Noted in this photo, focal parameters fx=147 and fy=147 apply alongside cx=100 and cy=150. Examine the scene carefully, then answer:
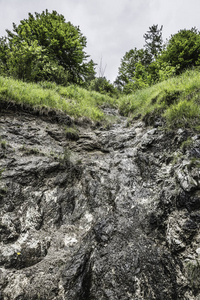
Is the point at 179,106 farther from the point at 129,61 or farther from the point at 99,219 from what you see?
the point at 129,61

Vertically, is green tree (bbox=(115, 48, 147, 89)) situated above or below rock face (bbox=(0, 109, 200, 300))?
above

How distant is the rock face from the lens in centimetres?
198

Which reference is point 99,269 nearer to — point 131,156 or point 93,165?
point 93,165

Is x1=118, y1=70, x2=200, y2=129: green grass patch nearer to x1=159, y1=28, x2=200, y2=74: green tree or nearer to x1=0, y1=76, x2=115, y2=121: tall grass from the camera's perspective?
x1=0, y1=76, x2=115, y2=121: tall grass

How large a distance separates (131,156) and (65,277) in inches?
116

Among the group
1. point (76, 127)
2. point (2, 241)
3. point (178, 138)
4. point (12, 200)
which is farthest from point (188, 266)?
point (76, 127)

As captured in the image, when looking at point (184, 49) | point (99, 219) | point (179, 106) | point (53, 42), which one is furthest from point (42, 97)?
point (184, 49)

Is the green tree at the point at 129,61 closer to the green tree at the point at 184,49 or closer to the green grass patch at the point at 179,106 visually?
the green tree at the point at 184,49

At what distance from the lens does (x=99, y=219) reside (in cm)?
287

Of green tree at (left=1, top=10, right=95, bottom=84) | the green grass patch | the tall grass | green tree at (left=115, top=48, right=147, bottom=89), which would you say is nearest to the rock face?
the green grass patch

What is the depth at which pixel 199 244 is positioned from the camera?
197cm

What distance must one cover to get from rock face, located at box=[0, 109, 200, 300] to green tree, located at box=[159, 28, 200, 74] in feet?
29.1

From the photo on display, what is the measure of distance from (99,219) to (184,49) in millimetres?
11987

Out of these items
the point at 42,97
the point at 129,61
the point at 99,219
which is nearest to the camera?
the point at 99,219
